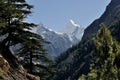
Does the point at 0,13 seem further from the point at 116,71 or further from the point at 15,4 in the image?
the point at 116,71

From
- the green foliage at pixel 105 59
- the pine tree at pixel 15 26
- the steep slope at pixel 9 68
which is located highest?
the pine tree at pixel 15 26

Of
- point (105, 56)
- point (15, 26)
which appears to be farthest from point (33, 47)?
point (105, 56)

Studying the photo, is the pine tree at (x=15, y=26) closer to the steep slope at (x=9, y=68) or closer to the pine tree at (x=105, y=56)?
the steep slope at (x=9, y=68)

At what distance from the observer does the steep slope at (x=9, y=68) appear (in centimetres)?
3747

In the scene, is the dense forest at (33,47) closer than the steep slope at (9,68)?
Yes

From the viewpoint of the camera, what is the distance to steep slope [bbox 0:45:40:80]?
123ft

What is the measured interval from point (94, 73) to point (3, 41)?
2232cm

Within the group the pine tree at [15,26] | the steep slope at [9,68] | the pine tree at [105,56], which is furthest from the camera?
the pine tree at [15,26]

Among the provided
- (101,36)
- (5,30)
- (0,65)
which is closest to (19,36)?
(5,30)

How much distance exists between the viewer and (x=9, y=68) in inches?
1581

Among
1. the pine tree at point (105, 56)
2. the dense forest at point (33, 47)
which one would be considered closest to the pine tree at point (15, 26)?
the dense forest at point (33, 47)

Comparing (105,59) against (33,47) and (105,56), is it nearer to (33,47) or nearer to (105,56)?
(105,56)

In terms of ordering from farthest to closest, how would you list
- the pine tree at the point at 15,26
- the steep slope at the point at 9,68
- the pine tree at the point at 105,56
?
the pine tree at the point at 15,26
the steep slope at the point at 9,68
the pine tree at the point at 105,56

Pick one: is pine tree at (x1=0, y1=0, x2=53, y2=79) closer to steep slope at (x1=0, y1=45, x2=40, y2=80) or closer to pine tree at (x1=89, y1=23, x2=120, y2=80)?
steep slope at (x1=0, y1=45, x2=40, y2=80)
